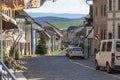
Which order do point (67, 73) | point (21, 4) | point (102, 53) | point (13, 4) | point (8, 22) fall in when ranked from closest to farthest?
point (21, 4) → point (13, 4) → point (8, 22) → point (67, 73) → point (102, 53)

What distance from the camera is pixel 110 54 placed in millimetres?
29438

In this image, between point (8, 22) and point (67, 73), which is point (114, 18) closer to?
point (67, 73)

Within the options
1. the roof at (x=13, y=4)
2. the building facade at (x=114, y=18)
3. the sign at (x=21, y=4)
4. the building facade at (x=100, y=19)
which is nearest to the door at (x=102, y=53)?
the roof at (x=13, y=4)

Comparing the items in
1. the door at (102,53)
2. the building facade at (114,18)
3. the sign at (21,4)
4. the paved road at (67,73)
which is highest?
the sign at (21,4)

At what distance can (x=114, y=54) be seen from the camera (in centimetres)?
2900

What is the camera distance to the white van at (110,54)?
29016 mm

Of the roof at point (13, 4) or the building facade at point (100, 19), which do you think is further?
the building facade at point (100, 19)

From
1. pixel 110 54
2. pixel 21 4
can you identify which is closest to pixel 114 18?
pixel 110 54

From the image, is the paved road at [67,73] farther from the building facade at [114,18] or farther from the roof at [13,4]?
the building facade at [114,18]

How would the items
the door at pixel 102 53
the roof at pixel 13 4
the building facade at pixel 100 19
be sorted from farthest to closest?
the building facade at pixel 100 19, the door at pixel 102 53, the roof at pixel 13 4

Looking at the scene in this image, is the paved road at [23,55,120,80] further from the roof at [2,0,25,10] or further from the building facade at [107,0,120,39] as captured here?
the building facade at [107,0,120,39]

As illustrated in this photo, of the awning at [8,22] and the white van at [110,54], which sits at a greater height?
the awning at [8,22]

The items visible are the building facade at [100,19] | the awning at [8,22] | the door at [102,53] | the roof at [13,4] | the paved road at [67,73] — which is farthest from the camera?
the building facade at [100,19]

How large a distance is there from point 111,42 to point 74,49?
3394 cm
